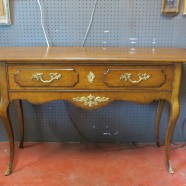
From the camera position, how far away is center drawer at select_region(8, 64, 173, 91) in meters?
1.35

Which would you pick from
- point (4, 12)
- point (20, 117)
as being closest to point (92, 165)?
point (20, 117)

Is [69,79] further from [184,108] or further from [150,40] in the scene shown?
[184,108]

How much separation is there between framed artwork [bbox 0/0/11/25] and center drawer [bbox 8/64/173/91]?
53 centimetres

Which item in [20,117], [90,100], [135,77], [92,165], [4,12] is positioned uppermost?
[4,12]

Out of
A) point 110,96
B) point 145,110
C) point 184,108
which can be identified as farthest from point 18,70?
point 184,108

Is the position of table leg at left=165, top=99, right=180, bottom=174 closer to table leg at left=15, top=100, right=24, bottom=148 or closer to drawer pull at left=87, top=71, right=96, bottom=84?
drawer pull at left=87, top=71, right=96, bottom=84

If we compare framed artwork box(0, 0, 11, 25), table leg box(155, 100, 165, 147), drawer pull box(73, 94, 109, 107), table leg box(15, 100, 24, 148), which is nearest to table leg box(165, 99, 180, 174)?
table leg box(155, 100, 165, 147)

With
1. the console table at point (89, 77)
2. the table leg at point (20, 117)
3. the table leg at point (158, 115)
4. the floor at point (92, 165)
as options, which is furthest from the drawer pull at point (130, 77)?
the table leg at point (20, 117)

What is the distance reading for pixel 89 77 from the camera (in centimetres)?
136

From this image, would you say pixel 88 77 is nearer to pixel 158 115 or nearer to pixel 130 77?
pixel 130 77

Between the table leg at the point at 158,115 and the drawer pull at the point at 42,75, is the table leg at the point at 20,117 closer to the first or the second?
the drawer pull at the point at 42,75

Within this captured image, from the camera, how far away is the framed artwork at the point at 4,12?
165 centimetres

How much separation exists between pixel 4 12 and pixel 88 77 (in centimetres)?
84

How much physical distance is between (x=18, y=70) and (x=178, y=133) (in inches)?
56.0
